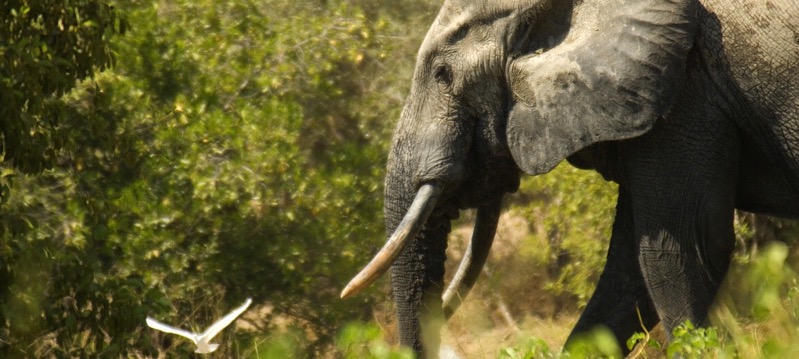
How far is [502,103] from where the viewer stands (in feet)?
20.0

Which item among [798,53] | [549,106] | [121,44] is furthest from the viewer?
[121,44]

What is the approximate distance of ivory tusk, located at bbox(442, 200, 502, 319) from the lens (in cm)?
664

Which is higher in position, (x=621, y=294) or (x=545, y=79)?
(x=545, y=79)

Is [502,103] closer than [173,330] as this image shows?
No

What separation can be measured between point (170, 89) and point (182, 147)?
327 millimetres

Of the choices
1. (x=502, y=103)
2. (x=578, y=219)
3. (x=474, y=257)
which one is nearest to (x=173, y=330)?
(x=502, y=103)

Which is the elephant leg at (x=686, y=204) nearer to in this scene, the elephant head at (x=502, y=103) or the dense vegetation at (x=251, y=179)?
the elephant head at (x=502, y=103)

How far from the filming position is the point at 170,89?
8.23m

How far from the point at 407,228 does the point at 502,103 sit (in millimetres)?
626

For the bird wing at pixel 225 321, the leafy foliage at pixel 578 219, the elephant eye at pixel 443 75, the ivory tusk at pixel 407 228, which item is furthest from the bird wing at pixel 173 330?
the leafy foliage at pixel 578 219

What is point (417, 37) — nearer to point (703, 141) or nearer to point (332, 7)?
point (332, 7)

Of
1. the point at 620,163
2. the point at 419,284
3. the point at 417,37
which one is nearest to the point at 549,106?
the point at 620,163

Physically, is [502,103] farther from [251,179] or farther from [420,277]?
[251,179]

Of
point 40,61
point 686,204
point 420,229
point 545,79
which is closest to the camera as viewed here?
point 40,61
